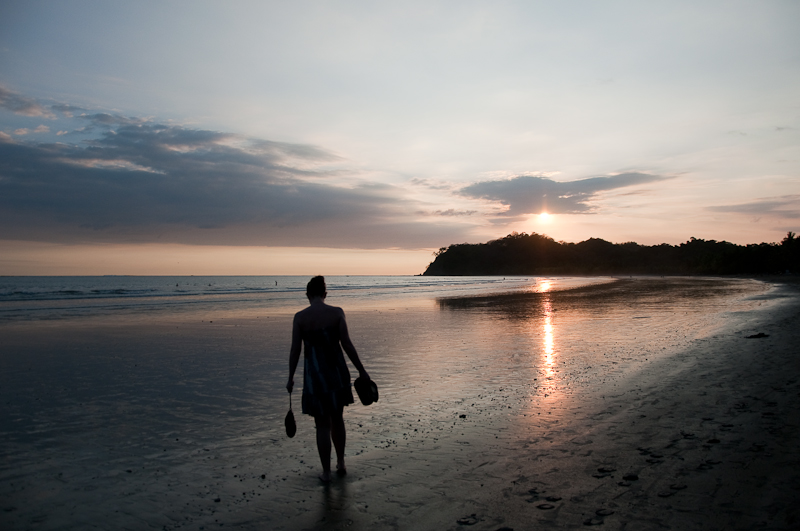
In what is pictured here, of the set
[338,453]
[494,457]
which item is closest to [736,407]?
[494,457]

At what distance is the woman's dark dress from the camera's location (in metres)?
5.18

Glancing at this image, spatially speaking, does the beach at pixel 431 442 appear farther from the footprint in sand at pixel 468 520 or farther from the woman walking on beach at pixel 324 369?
the woman walking on beach at pixel 324 369

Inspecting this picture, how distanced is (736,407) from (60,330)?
21916 mm

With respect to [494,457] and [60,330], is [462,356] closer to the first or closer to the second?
[494,457]

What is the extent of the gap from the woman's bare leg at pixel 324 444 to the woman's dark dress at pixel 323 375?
4.3 inches

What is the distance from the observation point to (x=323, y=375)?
5188mm

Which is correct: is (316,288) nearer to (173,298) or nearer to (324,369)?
(324,369)

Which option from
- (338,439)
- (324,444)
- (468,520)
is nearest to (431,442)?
(338,439)

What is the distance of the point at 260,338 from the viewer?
16500mm

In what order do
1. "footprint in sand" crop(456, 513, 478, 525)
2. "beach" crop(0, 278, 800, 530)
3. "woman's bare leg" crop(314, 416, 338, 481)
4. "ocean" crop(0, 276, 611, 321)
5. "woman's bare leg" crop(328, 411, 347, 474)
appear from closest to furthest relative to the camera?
1. "footprint in sand" crop(456, 513, 478, 525)
2. "beach" crop(0, 278, 800, 530)
3. "woman's bare leg" crop(314, 416, 338, 481)
4. "woman's bare leg" crop(328, 411, 347, 474)
5. "ocean" crop(0, 276, 611, 321)

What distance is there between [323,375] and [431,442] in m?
1.87

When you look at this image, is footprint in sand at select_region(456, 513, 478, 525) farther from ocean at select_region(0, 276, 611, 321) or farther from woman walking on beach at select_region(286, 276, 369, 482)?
ocean at select_region(0, 276, 611, 321)

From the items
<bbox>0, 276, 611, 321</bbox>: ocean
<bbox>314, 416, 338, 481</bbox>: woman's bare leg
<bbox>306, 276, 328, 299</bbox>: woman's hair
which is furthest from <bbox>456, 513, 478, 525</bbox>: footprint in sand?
<bbox>0, 276, 611, 321</bbox>: ocean

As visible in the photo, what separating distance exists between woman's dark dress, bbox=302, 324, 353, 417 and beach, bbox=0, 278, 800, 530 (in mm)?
791
